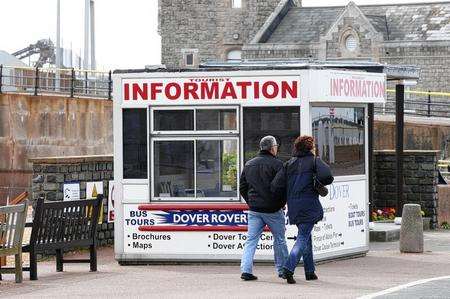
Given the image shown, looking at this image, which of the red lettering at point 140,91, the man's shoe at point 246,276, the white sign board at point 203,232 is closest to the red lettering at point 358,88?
the white sign board at point 203,232

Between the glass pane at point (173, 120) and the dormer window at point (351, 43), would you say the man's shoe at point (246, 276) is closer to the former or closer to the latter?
the glass pane at point (173, 120)

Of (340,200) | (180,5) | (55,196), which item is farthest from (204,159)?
(180,5)

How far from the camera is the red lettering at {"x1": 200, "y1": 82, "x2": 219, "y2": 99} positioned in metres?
18.3

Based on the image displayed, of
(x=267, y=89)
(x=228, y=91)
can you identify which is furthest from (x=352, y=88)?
(x=228, y=91)

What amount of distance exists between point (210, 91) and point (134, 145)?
124cm

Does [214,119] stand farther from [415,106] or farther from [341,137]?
[415,106]

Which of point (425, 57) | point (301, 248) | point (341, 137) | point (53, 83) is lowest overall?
point (301, 248)

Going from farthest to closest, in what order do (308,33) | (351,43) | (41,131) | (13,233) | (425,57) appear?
1. (308,33)
2. (351,43)
3. (425,57)
4. (41,131)
5. (13,233)

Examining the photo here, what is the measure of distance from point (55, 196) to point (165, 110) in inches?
127

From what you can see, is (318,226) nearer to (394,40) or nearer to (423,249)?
(423,249)

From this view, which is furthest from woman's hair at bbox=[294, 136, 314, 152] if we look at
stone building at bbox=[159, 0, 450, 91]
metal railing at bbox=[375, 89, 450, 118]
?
stone building at bbox=[159, 0, 450, 91]

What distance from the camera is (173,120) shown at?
18.5 meters

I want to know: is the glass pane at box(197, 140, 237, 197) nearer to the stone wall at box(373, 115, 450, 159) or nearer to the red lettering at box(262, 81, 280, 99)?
the red lettering at box(262, 81, 280, 99)

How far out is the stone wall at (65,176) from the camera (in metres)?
20.9
